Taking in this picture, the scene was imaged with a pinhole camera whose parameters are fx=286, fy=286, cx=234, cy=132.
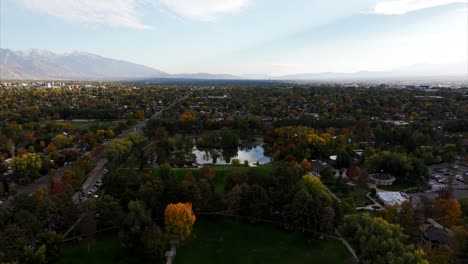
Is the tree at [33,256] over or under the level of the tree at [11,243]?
under

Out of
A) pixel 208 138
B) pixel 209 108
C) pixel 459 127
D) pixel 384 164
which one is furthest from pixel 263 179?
pixel 209 108

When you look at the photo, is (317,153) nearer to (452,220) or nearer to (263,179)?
(263,179)

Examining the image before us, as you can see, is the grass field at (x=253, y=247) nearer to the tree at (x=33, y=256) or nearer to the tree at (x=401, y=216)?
the tree at (x=401, y=216)

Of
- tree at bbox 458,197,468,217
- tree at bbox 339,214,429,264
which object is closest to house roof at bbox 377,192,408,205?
tree at bbox 458,197,468,217

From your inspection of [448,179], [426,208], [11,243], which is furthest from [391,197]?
[11,243]

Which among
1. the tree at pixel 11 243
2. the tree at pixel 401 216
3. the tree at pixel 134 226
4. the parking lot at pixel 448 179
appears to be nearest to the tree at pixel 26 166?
the tree at pixel 11 243

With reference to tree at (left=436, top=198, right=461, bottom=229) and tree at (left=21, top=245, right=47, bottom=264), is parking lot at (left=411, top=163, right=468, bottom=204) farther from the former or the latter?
tree at (left=21, top=245, right=47, bottom=264)

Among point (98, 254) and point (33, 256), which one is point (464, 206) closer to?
point (98, 254)
